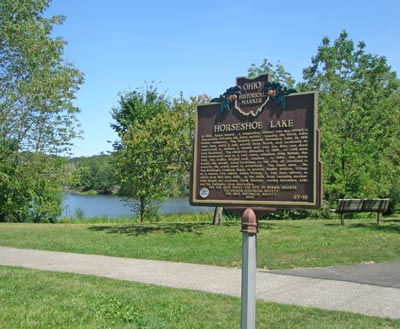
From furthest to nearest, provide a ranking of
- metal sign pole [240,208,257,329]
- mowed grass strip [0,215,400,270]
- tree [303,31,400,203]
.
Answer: tree [303,31,400,203] → mowed grass strip [0,215,400,270] → metal sign pole [240,208,257,329]

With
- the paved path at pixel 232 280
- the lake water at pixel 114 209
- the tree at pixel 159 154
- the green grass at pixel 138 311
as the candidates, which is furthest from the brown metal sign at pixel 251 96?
the lake water at pixel 114 209

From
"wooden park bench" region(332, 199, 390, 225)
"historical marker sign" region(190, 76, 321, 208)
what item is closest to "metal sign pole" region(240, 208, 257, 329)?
"historical marker sign" region(190, 76, 321, 208)

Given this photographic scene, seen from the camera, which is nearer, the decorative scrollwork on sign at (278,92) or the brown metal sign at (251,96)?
the decorative scrollwork on sign at (278,92)

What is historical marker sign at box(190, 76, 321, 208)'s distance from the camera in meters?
4.52

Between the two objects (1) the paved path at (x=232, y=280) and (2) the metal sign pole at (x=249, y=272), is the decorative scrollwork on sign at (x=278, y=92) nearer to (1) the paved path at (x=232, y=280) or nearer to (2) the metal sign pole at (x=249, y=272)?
(2) the metal sign pole at (x=249, y=272)

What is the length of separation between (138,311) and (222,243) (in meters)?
6.09

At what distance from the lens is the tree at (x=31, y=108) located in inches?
779

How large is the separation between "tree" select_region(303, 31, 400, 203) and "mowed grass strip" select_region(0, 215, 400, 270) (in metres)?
7.44

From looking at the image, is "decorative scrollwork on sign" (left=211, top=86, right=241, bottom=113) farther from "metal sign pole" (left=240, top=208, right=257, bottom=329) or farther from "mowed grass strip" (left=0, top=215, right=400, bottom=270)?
"mowed grass strip" (left=0, top=215, right=400, bottom=270)

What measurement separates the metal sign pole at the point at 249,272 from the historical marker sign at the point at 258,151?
0.20 m

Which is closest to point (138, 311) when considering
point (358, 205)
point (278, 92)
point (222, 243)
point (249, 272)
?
point (249, 272)

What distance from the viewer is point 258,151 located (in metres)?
4.76

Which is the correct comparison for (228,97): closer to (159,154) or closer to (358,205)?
(159,154)

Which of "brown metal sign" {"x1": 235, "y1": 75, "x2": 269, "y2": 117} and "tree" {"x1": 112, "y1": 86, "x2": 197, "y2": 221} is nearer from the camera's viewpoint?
"brown metal sign" {"x1": 235, "y1": 75, "x2": 269, "y2": 117}
